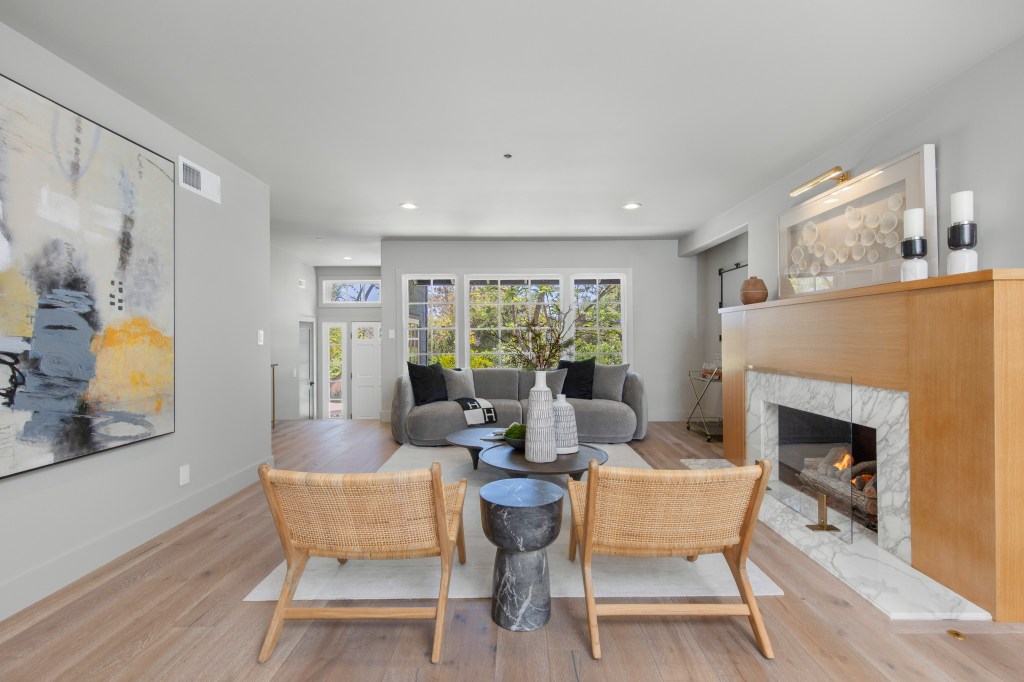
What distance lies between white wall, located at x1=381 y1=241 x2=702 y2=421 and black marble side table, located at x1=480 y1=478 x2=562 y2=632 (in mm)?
4988

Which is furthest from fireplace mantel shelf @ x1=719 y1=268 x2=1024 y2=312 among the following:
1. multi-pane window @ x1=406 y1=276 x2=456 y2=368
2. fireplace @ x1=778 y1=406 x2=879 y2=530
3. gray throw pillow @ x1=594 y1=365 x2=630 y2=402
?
multi-pane window @ x1=406 y1=276 x2=456 y2=368

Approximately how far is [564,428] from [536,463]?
0.32 metres

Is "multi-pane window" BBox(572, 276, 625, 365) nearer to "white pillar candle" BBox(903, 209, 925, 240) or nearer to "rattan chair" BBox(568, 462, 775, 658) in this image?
"white pillar candle" BBox(903, 209, 925, 240)

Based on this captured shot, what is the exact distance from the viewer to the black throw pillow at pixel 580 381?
5652 millimetres

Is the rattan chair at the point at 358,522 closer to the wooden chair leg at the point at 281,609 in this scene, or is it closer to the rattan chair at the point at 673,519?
the wooden chair leg at the point at 281,609

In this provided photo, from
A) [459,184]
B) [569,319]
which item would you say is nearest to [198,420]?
[459,184]

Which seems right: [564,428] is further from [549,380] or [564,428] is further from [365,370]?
[365,370]

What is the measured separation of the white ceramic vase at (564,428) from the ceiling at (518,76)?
71.0 inches

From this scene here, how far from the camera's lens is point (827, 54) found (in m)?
2.31

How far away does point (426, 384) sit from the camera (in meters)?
5.50

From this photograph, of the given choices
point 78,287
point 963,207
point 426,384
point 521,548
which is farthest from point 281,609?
point 426,384

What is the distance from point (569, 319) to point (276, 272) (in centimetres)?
426

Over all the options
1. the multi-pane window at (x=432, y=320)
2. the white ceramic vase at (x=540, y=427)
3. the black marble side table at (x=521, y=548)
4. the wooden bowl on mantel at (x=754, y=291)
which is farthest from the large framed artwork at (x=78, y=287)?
the wooden bowl on mantel at (x=754, y=291)

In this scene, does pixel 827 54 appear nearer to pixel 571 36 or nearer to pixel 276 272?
pixel 571 36
